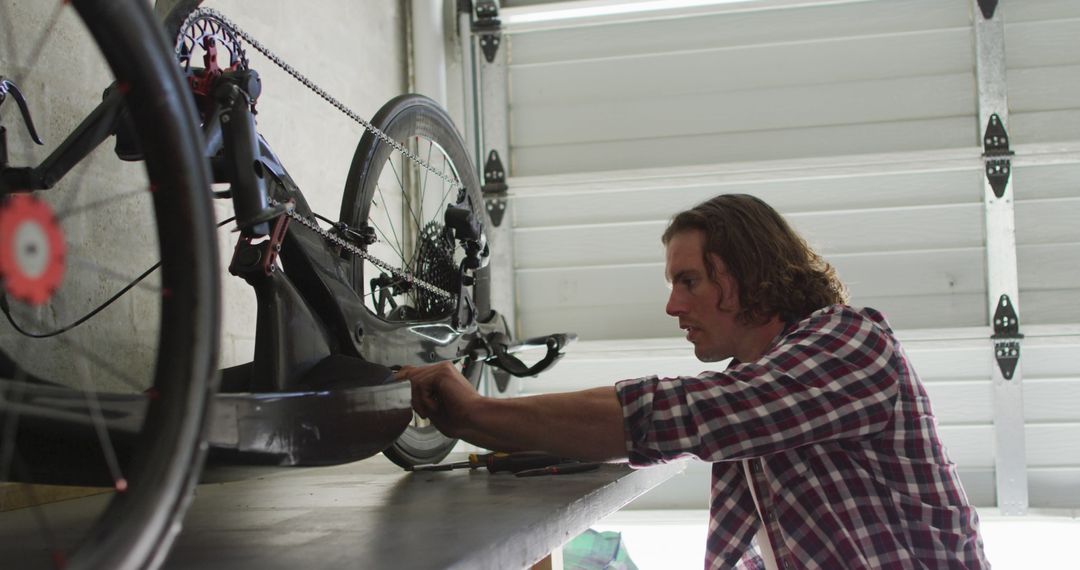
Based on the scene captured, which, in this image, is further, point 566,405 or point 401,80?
point 401,80

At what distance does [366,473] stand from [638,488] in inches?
18.9

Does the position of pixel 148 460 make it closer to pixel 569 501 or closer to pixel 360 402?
pixel 360 402

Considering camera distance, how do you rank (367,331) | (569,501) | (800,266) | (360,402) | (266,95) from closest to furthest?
1. (360,402)
2. (569,501)
3. (367,331)
4. (800,266)
5. (266,95)

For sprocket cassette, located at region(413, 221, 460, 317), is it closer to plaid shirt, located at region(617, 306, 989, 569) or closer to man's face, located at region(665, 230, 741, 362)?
man's face, located at region(665, 230, 741, 362)

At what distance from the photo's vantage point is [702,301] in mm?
1619

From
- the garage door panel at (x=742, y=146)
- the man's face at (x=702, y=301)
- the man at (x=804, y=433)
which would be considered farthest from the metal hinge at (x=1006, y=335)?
the man at (x=804, y=433)

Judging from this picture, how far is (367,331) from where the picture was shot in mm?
1454

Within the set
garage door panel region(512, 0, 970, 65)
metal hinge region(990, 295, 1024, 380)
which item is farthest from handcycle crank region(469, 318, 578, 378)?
metal hinge region(990, 295, 1024, 380)

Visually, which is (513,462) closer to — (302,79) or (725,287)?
(725,287)

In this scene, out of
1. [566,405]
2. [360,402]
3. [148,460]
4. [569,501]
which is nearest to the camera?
[148,460]

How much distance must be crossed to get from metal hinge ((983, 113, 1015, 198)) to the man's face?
210 cm

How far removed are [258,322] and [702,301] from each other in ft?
2.34

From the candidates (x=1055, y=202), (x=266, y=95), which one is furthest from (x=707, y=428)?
(x=1055, y=202)

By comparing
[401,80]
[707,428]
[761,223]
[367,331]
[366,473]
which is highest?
[401,80]
